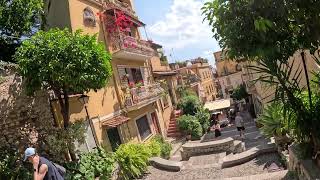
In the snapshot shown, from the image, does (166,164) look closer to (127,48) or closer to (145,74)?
(127,48)

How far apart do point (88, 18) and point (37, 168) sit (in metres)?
14.2

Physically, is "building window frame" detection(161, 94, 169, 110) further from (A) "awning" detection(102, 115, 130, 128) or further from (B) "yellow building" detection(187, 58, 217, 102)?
(B) "yellow building" detection(187, 58, 217, 102)

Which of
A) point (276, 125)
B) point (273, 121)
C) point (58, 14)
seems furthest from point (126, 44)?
point (276, 125)

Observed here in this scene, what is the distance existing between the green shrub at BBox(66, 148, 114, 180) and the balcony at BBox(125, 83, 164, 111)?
7643mm

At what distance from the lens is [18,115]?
1306 cm

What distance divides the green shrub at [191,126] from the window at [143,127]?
3.39 m

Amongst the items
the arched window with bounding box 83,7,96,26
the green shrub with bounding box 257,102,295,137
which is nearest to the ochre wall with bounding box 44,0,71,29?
the arched window with bounding box 83,7,96,26

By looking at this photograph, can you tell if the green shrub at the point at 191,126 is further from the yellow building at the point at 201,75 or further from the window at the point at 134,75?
the yellow building at the point at 201,75

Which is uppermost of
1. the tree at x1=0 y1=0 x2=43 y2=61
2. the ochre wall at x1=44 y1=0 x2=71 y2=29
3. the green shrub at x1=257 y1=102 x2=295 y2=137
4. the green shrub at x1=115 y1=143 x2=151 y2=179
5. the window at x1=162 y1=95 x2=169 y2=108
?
the ochre wall at x1=44 y1=0 x2=71 y2=29

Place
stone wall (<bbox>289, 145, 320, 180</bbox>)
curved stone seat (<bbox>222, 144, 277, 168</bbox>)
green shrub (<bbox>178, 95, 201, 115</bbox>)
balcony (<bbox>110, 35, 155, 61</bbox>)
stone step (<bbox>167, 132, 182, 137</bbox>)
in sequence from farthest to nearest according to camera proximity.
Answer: green shrub (<bbox>178, 95, 201, 115</bbox>)
stone step (<bbox>167, 132, 182, 137</bbox>)
balcony (<bbox>110, 35, 155, 61</bbox>)
curved stone seat (<bbox>222, 144, 277, 168</bbox>)
stone wall (<bbox>289, 145, 320, 180</bbox>)

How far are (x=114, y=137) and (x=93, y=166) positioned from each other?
6628mm

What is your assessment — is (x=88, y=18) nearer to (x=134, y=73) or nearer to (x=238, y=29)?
(x=134, y=73)

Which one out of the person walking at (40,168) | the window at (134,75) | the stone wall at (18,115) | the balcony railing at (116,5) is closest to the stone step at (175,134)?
the window at (134,75)

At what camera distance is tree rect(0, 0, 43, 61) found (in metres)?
15.1
